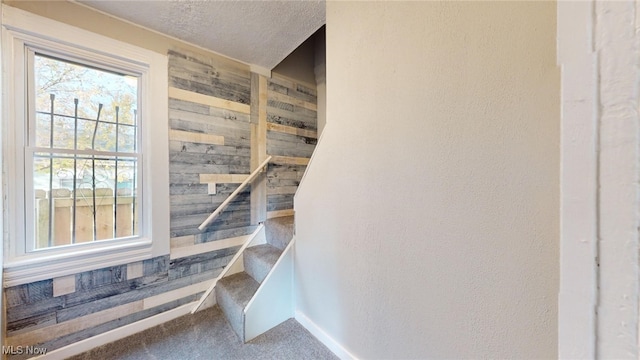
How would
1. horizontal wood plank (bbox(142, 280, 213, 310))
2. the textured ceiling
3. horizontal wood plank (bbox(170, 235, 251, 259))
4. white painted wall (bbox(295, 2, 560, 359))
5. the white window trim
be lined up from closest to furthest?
white painted wall (bbox(295, 2, 560, 359)) → the white window trim → the textured ceiling → horizontal wood plank (bbox(142, 280, 213, 310)) → horizontal wood plank (bbox(170, 235, 251, 259))

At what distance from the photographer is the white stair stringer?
162 centimetres

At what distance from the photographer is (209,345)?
5.11 feet

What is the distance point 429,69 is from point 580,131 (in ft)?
2.38

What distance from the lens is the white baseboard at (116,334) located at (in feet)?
4.77

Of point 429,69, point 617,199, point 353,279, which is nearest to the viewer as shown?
point 617,199

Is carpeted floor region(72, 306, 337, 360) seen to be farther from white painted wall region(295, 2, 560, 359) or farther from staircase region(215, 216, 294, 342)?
white painted wall region(295, 2, 560, 359)

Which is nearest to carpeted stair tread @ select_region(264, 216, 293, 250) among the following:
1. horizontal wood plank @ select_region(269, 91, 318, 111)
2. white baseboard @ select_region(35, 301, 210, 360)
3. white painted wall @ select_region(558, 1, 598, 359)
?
white baseboard @ select_region(35, 301, 210, 360)

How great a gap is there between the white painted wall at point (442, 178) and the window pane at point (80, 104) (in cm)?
156

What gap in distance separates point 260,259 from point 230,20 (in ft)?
6.24

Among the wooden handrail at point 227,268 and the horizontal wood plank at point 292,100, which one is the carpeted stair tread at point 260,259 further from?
the horizontal wood plank at point 292,100

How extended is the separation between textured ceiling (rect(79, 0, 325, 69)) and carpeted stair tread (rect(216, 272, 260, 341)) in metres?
2.05

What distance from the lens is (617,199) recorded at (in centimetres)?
29

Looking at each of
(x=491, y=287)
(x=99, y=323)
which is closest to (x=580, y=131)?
(x=491, y=287)

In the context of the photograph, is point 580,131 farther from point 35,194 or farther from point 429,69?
point 35,194
